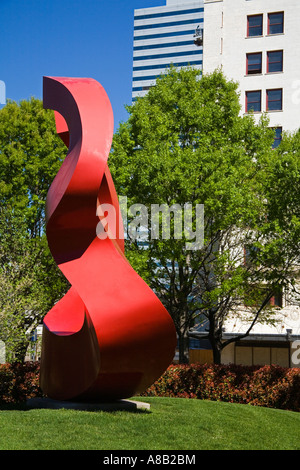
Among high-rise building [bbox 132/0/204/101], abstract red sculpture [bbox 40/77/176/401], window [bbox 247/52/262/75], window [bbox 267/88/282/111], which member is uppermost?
high-rise building [bbox 132/0/204/101]

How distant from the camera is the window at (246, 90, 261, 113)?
35938 mm

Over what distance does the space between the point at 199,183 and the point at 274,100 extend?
17484mm

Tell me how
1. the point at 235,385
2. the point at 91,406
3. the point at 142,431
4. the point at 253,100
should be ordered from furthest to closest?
the point at 253,100 < the point at 235,385 < the point at 91,406 < the point at 142,431

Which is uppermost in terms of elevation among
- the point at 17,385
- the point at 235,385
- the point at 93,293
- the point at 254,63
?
the point at 254,63

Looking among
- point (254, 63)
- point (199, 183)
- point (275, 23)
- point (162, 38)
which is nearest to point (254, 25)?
point (275, 23)

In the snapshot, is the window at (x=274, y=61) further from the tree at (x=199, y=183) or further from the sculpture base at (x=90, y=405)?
the sculpture base at (x=90, y=405)

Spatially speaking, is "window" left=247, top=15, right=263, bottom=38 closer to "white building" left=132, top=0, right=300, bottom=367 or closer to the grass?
"white building" left=132, top=0, right=300, bottom=367

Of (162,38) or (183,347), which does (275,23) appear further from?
(162,38)

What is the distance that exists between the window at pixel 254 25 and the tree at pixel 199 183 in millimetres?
12976

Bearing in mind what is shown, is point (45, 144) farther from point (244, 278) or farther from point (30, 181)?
point (244, 278)

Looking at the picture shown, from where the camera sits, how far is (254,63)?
36.3m

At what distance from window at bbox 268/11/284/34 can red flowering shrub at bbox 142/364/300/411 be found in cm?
2524

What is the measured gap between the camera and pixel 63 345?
1223 centimetres

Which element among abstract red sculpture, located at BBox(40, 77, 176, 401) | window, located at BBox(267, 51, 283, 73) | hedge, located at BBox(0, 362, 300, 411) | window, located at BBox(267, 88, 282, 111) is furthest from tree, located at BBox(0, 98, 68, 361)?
window, located at BBox(267, 51, 283, 73)
